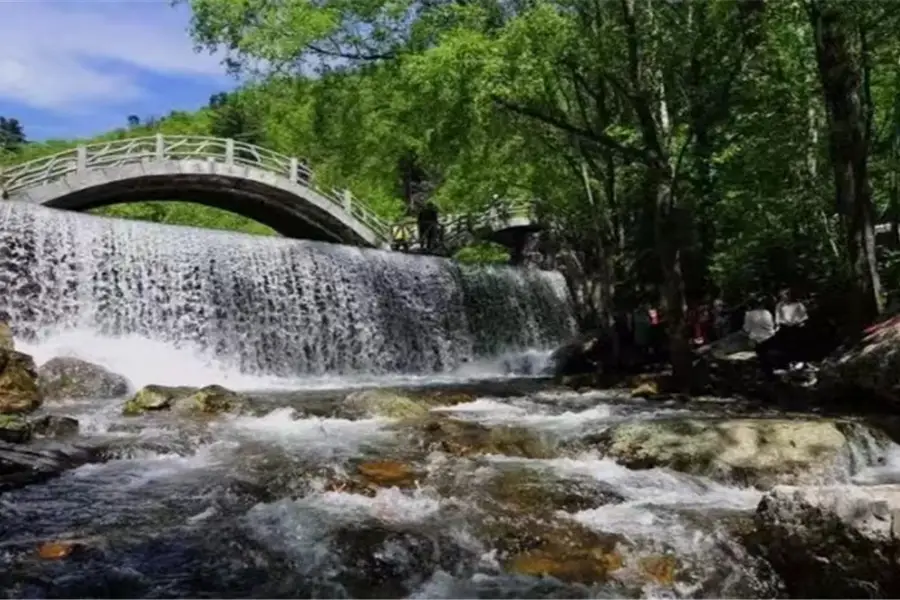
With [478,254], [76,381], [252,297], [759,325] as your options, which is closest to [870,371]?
[759,325]

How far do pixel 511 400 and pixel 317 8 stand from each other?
455 inches

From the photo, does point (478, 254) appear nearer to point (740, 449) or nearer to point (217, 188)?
point (217, 188)

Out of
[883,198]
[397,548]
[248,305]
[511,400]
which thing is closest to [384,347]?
[248,305]

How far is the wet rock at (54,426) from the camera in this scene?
9.81 metres

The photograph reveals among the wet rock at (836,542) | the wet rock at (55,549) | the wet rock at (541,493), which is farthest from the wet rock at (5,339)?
the wet rock at (836,542)

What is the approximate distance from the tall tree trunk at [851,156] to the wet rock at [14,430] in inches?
436

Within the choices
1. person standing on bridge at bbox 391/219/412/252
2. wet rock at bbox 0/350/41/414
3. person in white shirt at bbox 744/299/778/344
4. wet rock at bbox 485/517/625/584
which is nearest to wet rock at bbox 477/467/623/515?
wet rock at bbox 485/517/625/584

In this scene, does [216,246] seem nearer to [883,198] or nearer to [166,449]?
[166,449]

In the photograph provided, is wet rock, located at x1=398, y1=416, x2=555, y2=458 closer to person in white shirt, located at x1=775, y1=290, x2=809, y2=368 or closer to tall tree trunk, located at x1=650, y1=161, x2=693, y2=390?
tall tree trunk, located at x1=650, y1=161, x2=693, y2=390

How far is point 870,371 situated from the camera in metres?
10.4

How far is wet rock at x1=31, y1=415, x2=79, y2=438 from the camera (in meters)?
9.81

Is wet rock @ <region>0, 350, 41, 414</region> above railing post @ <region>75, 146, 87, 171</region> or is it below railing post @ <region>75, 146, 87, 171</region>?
below

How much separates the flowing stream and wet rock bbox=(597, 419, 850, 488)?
0.21m

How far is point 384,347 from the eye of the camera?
70.6 feet
